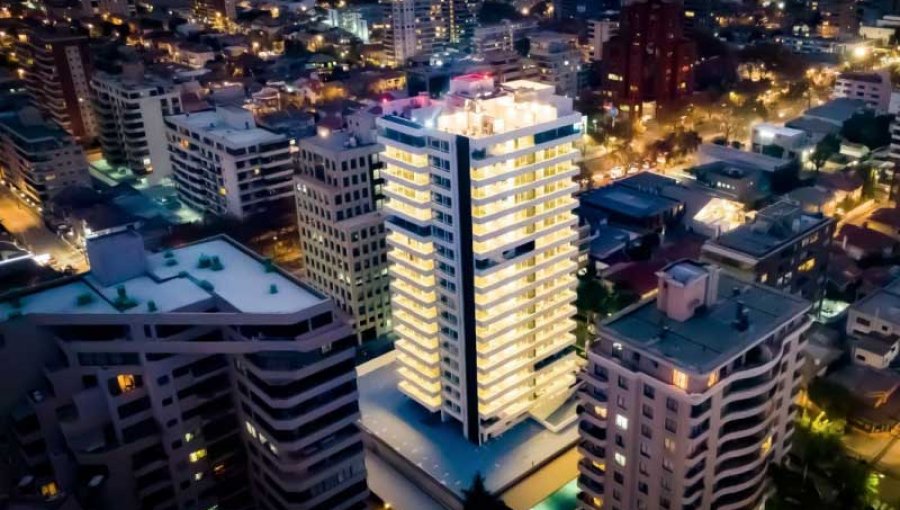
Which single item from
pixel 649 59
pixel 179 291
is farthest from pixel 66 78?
pixel 649 59

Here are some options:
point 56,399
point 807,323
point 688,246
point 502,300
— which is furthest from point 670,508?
point 688,246

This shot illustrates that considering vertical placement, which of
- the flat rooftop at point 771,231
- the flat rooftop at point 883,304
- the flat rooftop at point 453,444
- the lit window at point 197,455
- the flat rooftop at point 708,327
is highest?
the flat rooftop at point 708,327

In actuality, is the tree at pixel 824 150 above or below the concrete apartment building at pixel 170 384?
below

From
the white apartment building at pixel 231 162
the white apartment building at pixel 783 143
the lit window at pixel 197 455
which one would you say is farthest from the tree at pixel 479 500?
the white apartment building at pixel 783 143

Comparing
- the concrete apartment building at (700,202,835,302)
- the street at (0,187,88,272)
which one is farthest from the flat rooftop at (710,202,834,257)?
the street at (0,187,88,272)

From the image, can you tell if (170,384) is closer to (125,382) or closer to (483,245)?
(125,382)

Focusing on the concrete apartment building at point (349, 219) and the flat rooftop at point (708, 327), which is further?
the concrete apartment building at point (349, 219)

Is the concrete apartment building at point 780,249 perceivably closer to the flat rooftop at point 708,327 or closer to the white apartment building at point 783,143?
the flat rooftop at point 708,327
